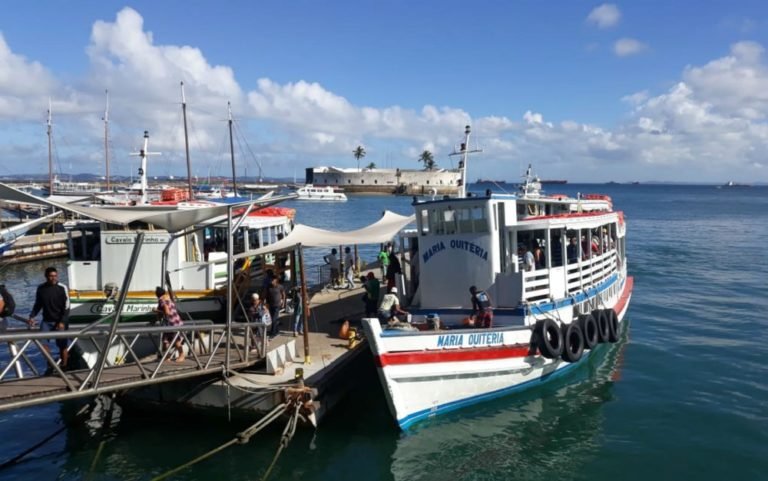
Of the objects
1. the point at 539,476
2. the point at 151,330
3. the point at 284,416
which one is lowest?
the point at 539,476

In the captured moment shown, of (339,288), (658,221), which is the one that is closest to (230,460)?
(339,288)

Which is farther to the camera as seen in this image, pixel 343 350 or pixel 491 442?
pixel 343 350

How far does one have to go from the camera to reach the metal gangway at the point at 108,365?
873 centimetres

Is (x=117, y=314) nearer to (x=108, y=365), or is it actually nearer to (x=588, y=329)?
(x=108, y=365)

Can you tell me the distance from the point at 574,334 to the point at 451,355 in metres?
3.80

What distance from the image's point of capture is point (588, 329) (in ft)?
49.9

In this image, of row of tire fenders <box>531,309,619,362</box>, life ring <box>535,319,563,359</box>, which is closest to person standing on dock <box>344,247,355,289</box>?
row of tire fenders <box>531,309,619,362</box>

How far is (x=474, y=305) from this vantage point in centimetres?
1359

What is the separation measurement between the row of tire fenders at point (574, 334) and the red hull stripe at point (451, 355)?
0.47 meters

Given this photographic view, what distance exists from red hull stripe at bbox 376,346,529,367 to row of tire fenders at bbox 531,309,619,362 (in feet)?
1.56

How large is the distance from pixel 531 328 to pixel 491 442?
2783mm

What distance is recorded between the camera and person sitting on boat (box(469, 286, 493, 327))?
13.4m

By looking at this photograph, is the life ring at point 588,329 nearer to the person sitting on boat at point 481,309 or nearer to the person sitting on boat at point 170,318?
the person sitting on boat at point 481,309

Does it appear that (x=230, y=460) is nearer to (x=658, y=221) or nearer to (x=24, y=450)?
(x=24, y=450)
